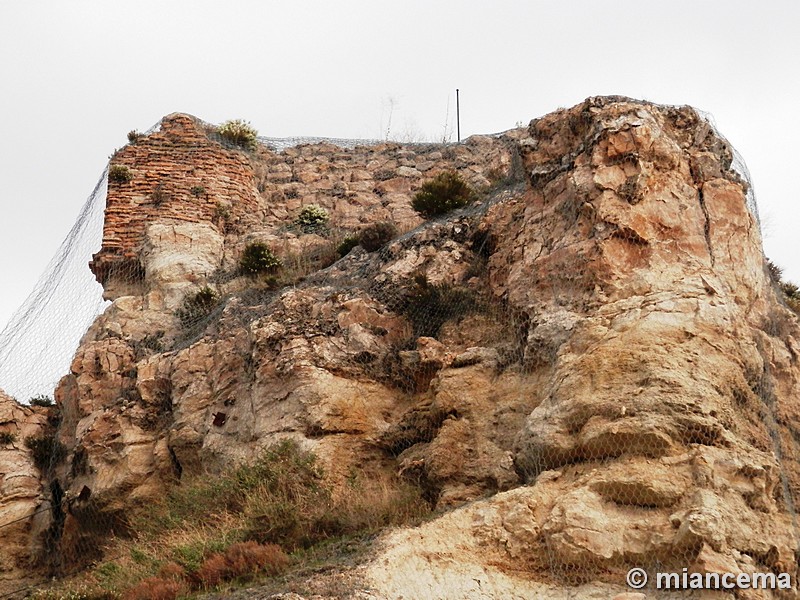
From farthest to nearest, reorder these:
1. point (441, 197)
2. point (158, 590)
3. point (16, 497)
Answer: point (441, 197)
point (16, 497)
point (158, 590)

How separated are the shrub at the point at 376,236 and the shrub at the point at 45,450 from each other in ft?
15.7

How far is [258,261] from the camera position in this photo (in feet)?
49.7

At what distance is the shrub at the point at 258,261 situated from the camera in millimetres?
15094

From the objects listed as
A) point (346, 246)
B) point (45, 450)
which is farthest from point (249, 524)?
point (346, 246)

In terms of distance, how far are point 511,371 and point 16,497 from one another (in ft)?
22.1

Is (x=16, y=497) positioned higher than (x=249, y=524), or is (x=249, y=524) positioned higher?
(x=16, y=497)

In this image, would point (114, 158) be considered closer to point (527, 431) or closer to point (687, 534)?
point (527, 431)

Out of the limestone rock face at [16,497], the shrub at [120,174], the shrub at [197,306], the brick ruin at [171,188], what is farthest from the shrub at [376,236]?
the limestone rock face at [16,497]

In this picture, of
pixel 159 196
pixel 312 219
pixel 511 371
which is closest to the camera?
pixel 511 371

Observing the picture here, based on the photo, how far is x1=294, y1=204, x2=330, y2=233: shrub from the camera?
1667 centimetres

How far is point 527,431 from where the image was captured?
928 centimetres

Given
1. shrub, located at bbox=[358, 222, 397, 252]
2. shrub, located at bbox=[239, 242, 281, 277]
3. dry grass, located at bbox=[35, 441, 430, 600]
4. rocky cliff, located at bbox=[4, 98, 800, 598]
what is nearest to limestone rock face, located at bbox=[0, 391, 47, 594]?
rocky cliff, located at bbox=[4, 98, 800, 598]

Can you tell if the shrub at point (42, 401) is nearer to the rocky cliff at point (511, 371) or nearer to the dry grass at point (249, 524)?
the rocky cliff at point (511, 371)

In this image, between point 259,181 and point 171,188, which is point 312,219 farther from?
point 171,188
